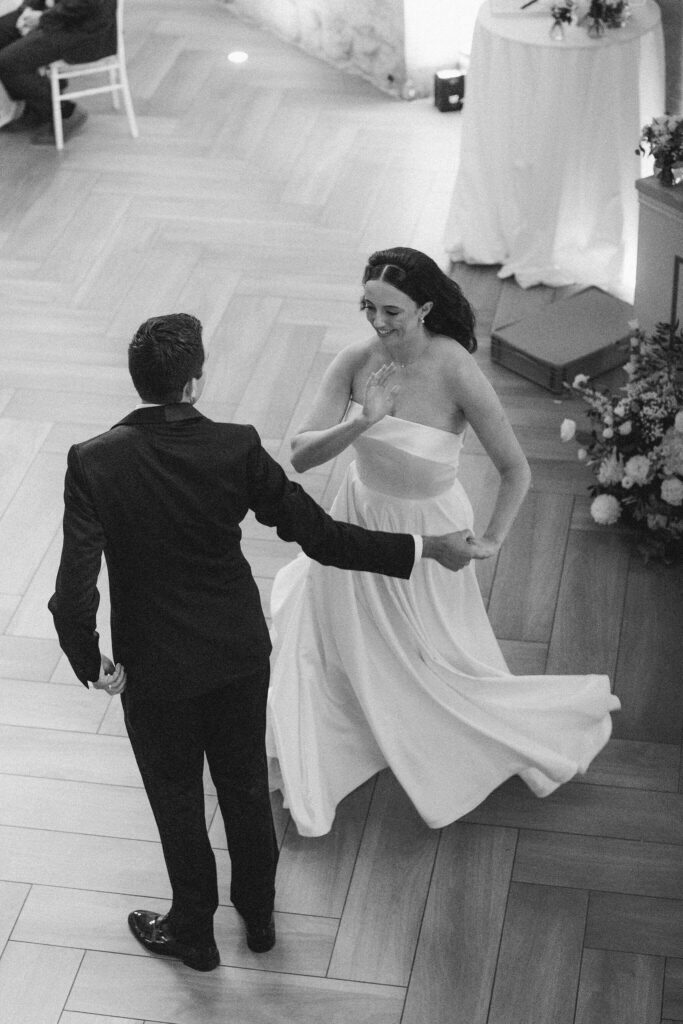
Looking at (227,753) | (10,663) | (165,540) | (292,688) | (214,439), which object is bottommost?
(10,663)

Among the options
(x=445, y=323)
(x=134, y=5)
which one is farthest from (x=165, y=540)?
(x=134, y=5)

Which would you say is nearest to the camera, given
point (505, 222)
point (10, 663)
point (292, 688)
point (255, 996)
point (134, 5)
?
point (255, 996)

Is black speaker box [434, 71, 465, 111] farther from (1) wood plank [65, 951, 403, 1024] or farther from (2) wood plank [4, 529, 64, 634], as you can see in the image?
Result: (1) wood plank [65, 951, 403, 1024]

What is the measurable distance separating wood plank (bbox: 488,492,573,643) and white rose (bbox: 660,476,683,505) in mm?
404

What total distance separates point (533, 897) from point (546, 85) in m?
3.30

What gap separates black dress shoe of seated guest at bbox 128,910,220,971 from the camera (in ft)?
9.92

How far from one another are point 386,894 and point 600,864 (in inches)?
21.2

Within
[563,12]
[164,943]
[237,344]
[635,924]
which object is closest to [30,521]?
[237,344]

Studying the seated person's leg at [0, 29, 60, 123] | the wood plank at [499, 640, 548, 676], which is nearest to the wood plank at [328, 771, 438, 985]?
the wood plank at [499, 640, 548, 676]

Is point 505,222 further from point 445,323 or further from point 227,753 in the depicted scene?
point 227,753

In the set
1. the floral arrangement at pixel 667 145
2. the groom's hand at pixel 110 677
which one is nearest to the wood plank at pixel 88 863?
the groom's hand at pixel 110 677

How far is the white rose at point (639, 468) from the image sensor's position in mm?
4113

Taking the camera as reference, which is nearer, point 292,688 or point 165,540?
point 165,540

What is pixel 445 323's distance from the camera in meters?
3.02
